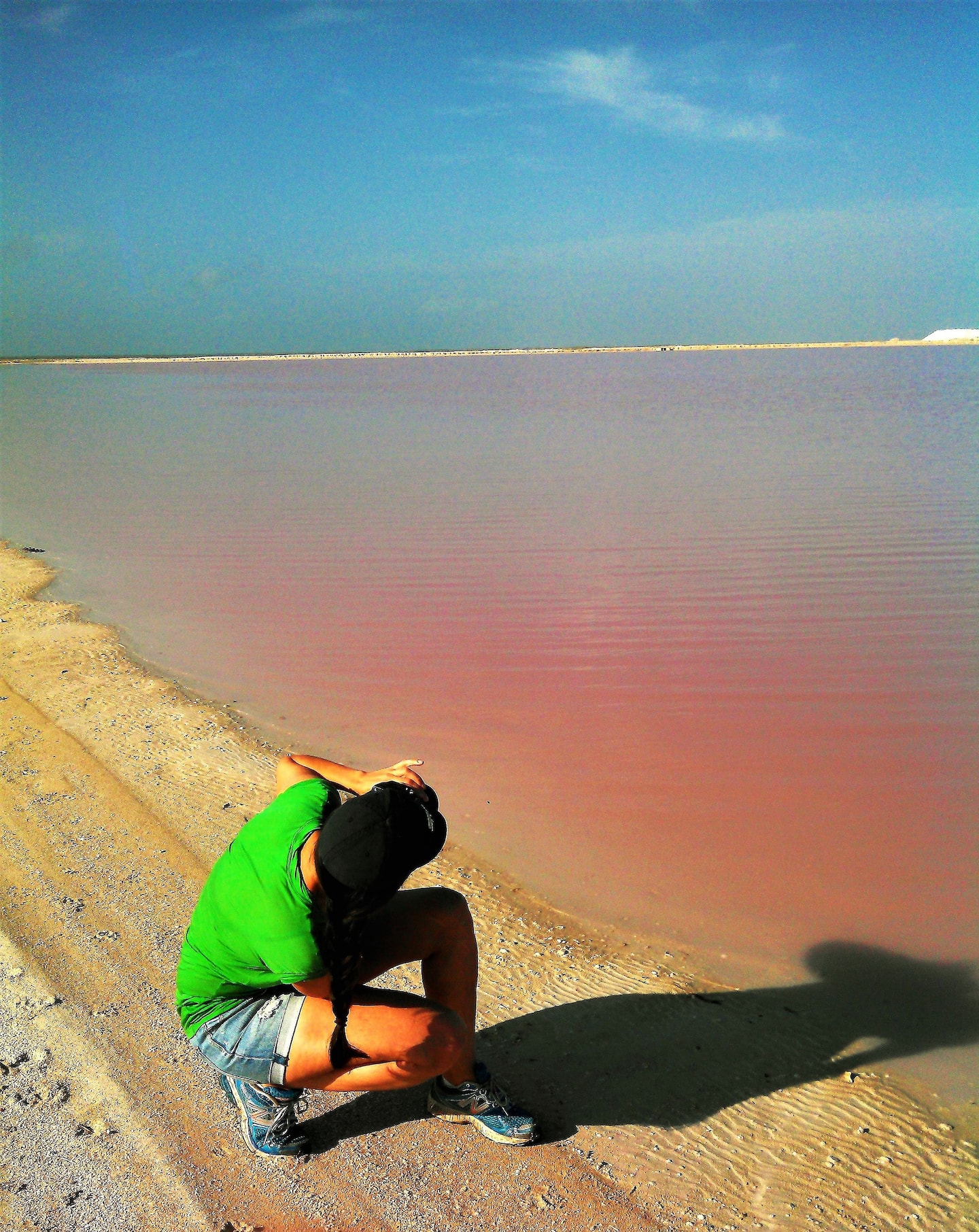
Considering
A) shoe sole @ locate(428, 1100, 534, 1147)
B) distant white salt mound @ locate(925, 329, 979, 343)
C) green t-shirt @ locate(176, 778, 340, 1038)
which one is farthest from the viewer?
distant white salt mound @ locate(925, 329, 979, 343)

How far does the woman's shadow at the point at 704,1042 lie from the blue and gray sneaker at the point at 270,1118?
12cm

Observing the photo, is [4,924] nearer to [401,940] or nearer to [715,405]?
[401,940]

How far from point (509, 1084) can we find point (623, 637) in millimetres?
4561

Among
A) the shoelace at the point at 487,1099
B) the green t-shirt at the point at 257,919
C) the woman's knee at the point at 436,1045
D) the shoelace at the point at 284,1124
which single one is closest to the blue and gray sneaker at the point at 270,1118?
the shoelace at the point at 284,1124

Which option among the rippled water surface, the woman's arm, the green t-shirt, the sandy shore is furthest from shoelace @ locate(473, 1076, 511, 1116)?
the rippled water surface

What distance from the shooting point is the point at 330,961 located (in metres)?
2.36

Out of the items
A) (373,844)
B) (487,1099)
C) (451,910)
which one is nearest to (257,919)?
(373,844)

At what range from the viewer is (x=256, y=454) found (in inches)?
698

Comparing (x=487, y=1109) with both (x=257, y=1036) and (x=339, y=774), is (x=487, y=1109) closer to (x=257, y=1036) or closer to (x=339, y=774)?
(x=257, y=1036)

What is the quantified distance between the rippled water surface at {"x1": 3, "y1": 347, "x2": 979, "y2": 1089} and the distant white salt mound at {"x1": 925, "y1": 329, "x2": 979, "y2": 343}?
117495 millimetres

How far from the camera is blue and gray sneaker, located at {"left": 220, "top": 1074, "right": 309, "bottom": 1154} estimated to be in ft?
Result: 8.86

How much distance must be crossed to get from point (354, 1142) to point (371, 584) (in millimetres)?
6363

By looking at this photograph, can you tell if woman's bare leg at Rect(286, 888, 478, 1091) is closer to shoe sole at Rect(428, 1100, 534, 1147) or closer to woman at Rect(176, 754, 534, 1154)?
woman at Rect(176, 754, 534, 1154)

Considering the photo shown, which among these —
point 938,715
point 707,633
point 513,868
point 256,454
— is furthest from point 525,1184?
point 256,454
